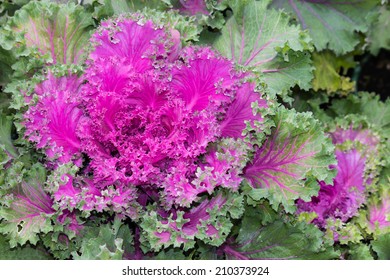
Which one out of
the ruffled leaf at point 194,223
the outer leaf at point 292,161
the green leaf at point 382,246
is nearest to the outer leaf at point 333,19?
the outer leaf at point 292,161

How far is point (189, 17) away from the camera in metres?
2.58

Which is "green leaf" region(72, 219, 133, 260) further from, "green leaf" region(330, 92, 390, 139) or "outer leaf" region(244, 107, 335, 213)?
"green leaf" region(330, 92, 390, 139)

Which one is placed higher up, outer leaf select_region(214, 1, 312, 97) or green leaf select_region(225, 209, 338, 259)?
outer leaf select_region(214, 1, 312, 97)

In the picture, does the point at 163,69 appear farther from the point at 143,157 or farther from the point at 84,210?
the point at 84,210

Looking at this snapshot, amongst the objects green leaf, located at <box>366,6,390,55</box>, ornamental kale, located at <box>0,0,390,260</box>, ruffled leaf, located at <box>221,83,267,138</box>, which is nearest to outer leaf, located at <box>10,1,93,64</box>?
ornamental kale, located at <box>0,0,390,260</box>

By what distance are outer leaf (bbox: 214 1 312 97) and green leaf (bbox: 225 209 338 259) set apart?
558 millimetres

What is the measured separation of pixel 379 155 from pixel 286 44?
805 millimetres

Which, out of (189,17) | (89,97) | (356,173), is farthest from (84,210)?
(356,173)

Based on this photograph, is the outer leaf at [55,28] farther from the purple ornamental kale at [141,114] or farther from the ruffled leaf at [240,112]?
the ruffled leaf at [240,112]

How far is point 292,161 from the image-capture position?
2.34 metres

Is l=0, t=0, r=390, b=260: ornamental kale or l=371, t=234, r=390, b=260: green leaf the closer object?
l=0, t=0, r=390, b=260: ornamental kale

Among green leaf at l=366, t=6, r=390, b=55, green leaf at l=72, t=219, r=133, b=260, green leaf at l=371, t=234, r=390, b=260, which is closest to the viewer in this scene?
green leaf at l=72, t=219, r=133, b=260

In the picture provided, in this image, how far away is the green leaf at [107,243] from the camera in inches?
81.5

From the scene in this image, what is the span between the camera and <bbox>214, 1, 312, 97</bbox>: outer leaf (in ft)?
→ 8.45
